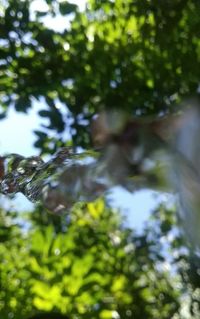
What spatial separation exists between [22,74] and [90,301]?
2.40 feet

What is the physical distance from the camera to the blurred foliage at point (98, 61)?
5.61ft

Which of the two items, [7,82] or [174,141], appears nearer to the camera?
[174,141]

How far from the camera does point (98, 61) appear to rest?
179 cm

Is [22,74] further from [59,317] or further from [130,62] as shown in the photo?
[59,317]

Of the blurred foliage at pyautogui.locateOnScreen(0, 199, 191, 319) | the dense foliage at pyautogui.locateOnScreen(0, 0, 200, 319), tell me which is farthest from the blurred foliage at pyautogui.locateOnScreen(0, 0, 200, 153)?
the blurred foliage at pyautogui.locateOnScreen(0, 199, 191, 319)

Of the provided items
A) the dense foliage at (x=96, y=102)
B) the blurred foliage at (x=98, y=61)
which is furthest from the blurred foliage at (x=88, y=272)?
the blurred foliage at (x=98, y=61)

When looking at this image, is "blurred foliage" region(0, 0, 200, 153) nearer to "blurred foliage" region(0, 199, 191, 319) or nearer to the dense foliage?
the dense foliage

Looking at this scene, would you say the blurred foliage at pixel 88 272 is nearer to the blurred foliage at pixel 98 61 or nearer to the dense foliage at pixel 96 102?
the dense foliage at pixel 96 102

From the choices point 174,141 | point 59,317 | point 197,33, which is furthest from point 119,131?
point 197,33

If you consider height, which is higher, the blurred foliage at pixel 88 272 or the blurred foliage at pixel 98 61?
the blurred foliage at pixel 98 61

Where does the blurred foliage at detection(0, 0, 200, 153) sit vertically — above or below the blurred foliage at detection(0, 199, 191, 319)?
above

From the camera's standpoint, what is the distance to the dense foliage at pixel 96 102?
170 centimetres

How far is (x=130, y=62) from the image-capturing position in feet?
5.96

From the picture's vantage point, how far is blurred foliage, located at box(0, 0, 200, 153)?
1.71m
